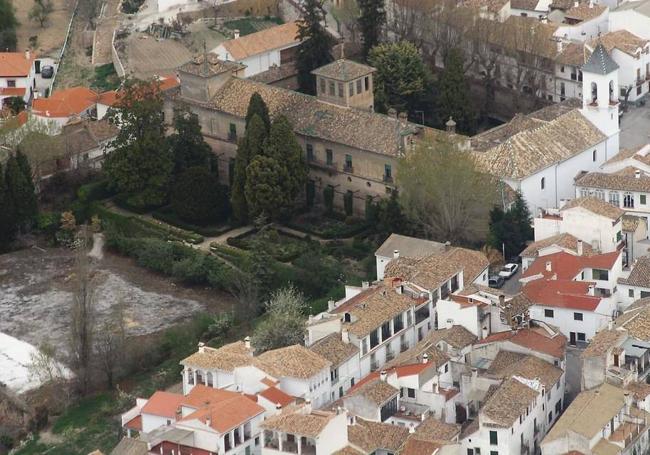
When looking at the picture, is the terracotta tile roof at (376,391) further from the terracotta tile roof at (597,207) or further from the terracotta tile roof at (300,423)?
the terracotta tile roof at (597,207)

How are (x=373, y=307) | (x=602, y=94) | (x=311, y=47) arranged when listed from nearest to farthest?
(x=373, y=307), (x=602, y=94), (x=311, y=47)

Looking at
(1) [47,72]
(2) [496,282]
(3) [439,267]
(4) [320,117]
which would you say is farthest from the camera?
(1) [47,72]

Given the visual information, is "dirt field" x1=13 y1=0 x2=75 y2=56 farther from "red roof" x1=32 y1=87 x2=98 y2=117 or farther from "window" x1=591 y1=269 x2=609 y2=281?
"window" x1=591 y1=269 x2=609 y2=281

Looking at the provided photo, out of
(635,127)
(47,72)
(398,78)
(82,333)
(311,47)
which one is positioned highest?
(311,47)

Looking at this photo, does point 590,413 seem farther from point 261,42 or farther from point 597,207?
point 261,42

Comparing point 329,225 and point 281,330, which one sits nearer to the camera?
point 281,330

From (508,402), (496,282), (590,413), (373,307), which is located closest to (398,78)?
(496,282)

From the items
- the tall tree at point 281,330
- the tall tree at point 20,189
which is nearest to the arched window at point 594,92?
the tall tree at point 281,330

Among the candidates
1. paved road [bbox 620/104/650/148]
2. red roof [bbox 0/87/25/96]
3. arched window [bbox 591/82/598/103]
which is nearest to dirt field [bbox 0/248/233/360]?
red roof [bbox 0/87/25/96]
